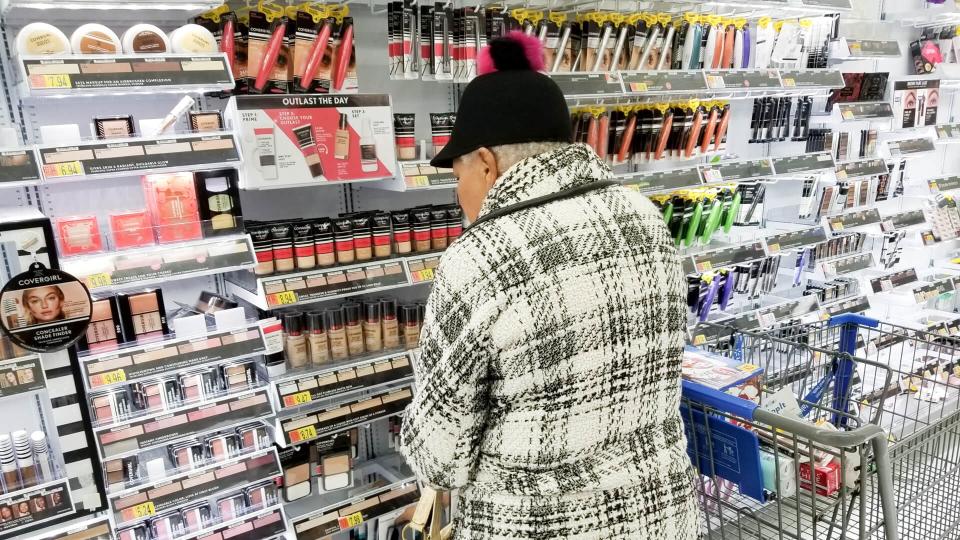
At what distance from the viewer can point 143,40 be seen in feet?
7.02

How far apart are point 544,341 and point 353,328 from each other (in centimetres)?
178

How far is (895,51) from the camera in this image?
14.2ft

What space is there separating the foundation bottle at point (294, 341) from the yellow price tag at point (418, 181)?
2.34 ft

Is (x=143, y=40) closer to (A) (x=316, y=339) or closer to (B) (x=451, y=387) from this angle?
(A) (x=316, y=339)

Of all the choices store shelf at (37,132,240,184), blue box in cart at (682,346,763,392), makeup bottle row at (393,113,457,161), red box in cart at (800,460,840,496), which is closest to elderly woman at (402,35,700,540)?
blue box in cart at (682,346,763,392)

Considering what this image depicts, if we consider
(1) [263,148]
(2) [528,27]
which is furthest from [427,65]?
(1) [263,148]

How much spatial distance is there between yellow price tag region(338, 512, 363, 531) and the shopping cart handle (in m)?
1.67

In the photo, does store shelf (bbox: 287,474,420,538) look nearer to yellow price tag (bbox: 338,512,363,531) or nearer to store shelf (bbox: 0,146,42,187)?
yellow price tag (bbox: 338,512,363,531)

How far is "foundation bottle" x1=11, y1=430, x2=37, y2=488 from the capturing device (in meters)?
2.07

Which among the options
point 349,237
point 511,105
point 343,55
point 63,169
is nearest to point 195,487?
point 349,237

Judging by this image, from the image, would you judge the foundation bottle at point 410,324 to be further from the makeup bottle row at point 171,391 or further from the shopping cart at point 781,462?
the shopping cart at point 781,462

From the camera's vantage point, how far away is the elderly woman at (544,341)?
111cm

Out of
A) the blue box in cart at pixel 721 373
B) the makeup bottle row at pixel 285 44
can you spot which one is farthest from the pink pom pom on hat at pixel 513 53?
the makeup bottle row at pixel 285 44

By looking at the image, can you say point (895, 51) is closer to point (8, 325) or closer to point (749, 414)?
point (749, 414)
